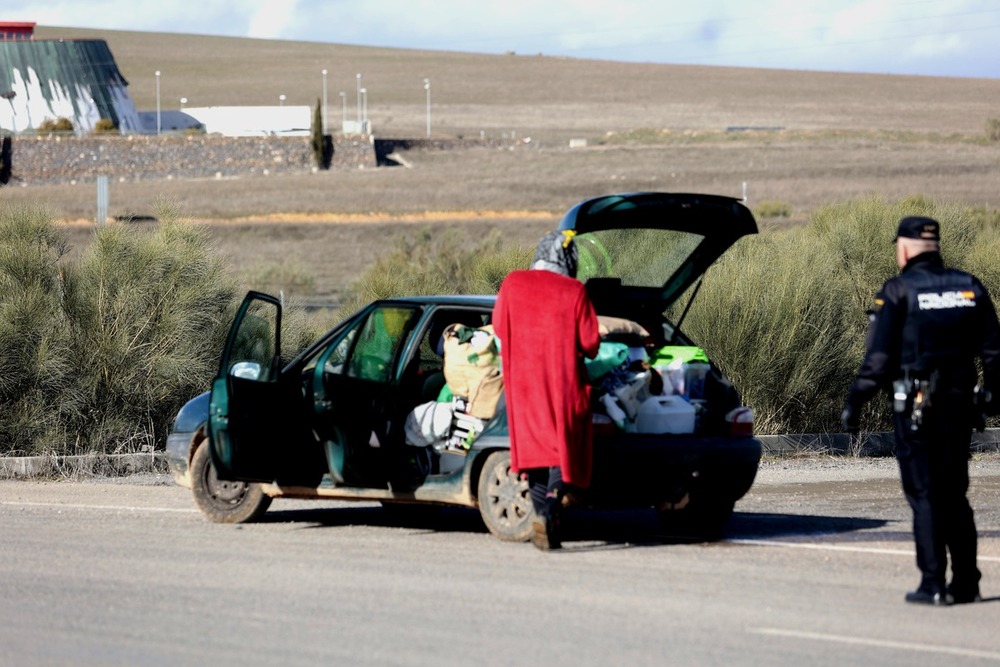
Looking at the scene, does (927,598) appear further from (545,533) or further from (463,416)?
(463,416)

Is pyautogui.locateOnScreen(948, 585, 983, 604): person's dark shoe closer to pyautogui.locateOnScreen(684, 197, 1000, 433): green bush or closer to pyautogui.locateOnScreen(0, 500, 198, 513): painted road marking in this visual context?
pyautogui.locateOnScreen(0, 500, 198, 513): painted road marking

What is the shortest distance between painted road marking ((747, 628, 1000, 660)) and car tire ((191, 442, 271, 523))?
4677mm

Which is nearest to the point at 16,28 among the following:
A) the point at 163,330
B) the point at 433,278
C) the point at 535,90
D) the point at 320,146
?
the point at 320,146

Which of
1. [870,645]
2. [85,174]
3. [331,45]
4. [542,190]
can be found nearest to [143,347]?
[870,645]

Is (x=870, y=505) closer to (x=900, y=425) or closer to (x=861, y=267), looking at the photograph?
(x=900, y=425)

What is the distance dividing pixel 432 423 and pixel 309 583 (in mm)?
1901

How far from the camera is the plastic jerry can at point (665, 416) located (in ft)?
31.7

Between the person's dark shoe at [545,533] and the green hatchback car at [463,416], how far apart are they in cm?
23

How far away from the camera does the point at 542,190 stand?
283ft

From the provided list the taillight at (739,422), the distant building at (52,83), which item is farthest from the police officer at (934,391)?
the distant building at (52,83)

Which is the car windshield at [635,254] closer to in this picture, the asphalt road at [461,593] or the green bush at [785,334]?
the asphalt road at [461,593]

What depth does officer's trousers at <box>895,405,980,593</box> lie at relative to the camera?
7520 millimetres

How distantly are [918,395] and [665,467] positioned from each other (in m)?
2.23

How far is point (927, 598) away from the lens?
7.52 metres
